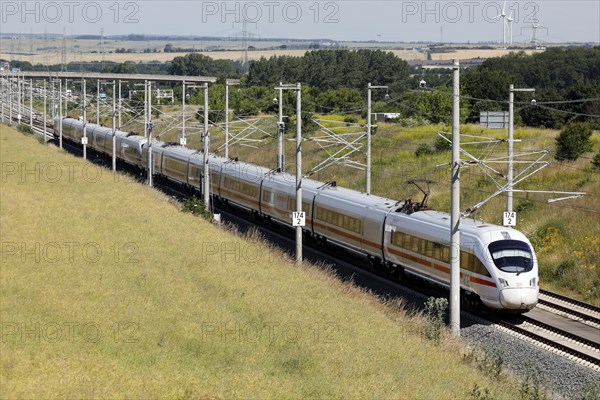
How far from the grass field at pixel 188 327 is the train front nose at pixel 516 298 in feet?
10.3

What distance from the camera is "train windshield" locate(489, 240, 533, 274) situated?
26.3 meters

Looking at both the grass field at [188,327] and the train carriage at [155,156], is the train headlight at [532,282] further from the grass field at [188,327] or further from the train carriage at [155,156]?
the train carriage at [155,156]

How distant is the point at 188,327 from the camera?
18703mm

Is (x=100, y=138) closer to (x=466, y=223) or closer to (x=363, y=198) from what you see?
(x=363, y=198)

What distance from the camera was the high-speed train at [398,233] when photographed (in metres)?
26.3

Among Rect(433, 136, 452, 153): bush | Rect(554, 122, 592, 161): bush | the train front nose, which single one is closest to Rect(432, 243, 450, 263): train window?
the train front nose

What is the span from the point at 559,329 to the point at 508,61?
10044cm

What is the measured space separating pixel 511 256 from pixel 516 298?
130 cm

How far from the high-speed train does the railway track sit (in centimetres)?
76

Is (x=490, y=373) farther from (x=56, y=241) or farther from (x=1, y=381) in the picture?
(x=56, y=241)

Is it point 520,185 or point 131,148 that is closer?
point 520,185

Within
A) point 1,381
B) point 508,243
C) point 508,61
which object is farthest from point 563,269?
point 508,61

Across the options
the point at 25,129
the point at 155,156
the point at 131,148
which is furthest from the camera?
the point at 25,129

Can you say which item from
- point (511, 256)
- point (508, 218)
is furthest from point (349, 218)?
point (511, 256)
